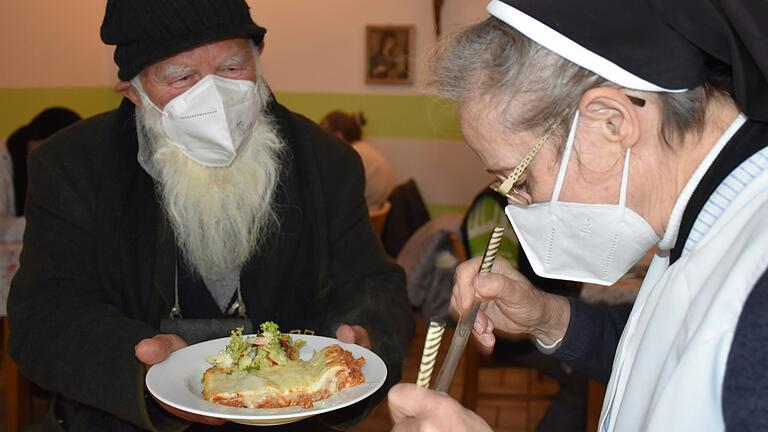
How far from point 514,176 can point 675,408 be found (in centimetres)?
44

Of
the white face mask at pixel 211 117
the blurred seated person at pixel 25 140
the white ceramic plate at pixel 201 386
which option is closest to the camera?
the white ceramic plate at pixel 201 386

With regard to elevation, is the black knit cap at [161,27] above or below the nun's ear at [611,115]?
below

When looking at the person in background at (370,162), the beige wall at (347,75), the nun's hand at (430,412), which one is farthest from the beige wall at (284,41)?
the nun's hand at (430,412)

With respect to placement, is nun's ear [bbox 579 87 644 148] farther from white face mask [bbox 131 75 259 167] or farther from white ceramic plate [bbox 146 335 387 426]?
white face mask [bbox 131 75 259 167]

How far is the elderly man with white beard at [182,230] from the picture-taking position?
82.6 inches

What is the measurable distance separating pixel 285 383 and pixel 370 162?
4.60 m

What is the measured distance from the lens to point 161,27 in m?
2.13

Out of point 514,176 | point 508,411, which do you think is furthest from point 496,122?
point 508,411

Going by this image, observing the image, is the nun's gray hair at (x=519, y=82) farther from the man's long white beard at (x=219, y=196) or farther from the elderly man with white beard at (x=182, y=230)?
the man's long white beard at (x=219, y=196)

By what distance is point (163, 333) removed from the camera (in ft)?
6.87

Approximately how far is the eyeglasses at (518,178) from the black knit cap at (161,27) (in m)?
0.95

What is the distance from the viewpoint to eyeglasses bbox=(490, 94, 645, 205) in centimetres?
130

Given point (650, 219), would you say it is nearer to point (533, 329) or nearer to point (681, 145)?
point (681, 145)

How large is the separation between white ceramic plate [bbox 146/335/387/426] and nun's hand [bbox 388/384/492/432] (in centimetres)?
45
